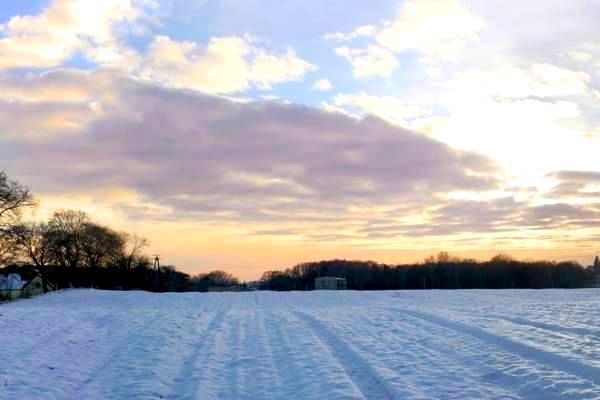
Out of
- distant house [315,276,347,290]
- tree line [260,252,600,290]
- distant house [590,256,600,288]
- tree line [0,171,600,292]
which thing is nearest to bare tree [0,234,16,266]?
tree line [0,171,600,292]

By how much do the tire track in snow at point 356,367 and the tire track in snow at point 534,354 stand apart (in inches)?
133

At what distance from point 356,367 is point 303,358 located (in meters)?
1.67

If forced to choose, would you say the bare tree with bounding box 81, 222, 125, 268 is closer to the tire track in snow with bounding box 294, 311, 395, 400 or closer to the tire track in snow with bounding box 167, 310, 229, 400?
the tire track in snow with bounding box 167, 310, 229, 400

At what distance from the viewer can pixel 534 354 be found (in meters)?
12.9

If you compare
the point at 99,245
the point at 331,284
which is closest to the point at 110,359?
the point at 99,245

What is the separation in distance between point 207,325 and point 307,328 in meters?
3.89

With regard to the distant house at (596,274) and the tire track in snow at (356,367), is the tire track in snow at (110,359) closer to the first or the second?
the tire track in snow at (356,367)

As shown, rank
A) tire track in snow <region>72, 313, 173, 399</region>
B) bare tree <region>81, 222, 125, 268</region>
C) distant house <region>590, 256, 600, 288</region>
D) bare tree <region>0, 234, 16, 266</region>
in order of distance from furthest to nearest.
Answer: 1. distant house <region>590, 256, 600, 288</region>
2. bare tree <region>81, 222, 125, 268</region>
3. bare tree <region>0, 234, 16, 266</region>
4. tire track in snow <region>72, 313, 173, 399</region>

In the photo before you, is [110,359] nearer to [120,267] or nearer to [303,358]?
[303,358]

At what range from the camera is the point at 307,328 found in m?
20.8

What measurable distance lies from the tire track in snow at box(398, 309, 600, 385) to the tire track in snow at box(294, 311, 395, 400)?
337cm

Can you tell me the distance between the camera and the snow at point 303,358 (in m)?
10.7

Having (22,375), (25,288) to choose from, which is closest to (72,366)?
(22,375)

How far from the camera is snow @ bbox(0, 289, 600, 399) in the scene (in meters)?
10.7
